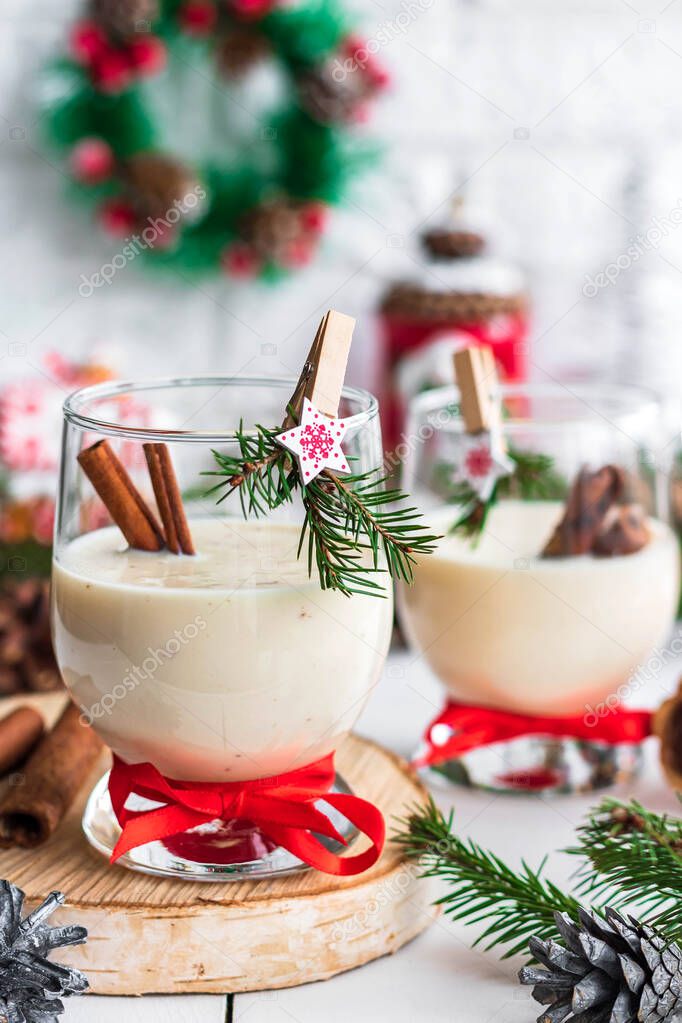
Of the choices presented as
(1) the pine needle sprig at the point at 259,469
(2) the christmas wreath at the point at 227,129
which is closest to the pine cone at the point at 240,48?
(2) the christmas wreath at the point at 227,129

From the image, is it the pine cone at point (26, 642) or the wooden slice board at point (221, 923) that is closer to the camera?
the wooden slice board at point (221, 923)

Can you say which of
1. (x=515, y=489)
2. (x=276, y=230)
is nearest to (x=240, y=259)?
(x=276, y=230)

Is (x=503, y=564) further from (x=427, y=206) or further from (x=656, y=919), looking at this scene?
(x=427, y=206)

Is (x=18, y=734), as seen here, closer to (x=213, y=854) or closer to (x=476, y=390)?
(x=213, y=854)

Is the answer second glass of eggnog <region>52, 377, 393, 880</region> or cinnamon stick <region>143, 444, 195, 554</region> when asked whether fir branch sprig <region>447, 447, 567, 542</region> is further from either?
cinnamon stick <region>143, 444, 195, 554</region>

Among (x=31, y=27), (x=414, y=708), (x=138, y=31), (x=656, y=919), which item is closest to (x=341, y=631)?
(x=656, y=919)

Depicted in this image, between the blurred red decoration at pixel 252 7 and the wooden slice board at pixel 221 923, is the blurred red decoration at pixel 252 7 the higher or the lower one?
the higher one

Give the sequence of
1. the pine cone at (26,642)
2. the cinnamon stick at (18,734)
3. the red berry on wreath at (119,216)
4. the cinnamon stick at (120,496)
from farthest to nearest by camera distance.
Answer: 1. the red berry on wreath at (119,216)
2. the pine cone at (26,642)
3. the cinnamon stick at (18,734)
4. the cinnamon stick at (120,496)

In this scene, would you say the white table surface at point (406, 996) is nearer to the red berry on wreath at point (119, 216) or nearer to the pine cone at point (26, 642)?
the pine cone at point (26, 642)
